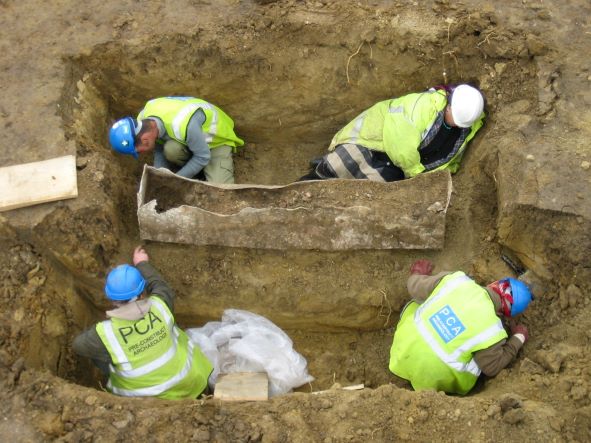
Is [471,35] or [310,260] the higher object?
[471,35]

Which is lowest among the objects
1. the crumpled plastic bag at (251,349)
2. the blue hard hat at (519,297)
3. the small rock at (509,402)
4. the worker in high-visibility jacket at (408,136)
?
the crumpled plastic bag at (251,349)

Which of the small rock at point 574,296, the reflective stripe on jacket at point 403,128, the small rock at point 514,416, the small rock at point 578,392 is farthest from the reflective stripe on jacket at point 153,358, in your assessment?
the small rock at point 574,296

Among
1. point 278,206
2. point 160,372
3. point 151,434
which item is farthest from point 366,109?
point 151,434

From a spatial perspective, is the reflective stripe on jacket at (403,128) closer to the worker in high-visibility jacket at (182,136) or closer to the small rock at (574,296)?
the worker in high-visibility jacket at (182,136)

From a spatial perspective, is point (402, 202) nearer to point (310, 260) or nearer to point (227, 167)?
point (310, 260)

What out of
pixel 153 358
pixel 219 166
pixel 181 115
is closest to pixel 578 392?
pixel 153 358

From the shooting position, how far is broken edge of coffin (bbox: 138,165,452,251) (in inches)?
177

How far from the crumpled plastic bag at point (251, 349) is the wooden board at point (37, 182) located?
4.86 ft

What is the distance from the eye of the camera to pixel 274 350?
175 inches

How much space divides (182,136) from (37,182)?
117cm

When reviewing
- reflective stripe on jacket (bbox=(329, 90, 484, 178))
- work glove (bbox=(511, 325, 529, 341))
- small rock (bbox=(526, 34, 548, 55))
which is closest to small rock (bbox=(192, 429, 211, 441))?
work glove (bbox=(511, 325, 529, 341))

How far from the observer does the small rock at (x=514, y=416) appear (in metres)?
3.35

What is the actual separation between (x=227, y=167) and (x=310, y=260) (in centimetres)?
128

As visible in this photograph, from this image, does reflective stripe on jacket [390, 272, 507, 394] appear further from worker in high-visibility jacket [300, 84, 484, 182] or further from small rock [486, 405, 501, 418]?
worker in high-visibility jacket [300, 84, 484, 182]
